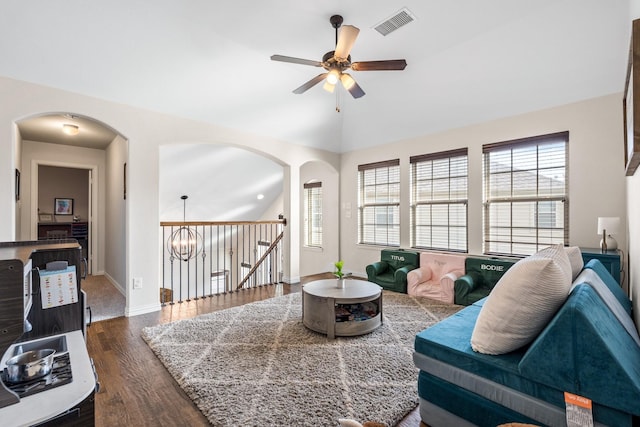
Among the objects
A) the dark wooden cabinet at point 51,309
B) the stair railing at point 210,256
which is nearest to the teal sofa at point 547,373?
the dark wooden cabinet at point 51,309

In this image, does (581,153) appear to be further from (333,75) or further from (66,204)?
(66,204)

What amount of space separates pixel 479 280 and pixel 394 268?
1.36 meters

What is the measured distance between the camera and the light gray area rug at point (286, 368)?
6.25 ft

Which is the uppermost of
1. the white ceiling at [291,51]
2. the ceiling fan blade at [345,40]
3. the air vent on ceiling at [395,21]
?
the air vent on ceiling at [395,21]

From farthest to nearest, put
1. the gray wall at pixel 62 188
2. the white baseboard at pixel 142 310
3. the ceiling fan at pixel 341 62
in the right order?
1. the gray wall at pixel 62 188
2. the white baseboard at pixel 142 310
3. the ceiling fan at pixel 341 62

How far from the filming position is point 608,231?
10.6 feet

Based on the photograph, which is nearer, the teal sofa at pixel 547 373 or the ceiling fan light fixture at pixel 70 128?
the teal sofa at pixel 547 373

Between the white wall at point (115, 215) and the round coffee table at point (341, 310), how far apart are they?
10.5 ft

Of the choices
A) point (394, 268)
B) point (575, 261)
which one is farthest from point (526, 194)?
point (575, 261)

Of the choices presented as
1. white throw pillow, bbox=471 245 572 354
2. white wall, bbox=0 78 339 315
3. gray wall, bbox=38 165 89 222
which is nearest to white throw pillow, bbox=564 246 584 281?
white throw pillow, bbox=471 245 572 354

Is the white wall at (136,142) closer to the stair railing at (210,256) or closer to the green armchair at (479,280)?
the stair railing at (210,256)

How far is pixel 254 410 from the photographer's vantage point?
1913mm

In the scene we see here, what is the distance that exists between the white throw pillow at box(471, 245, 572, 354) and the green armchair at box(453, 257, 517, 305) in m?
2.53

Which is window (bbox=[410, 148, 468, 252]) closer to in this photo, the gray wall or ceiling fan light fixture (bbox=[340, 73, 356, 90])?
ceiling fan light fixture (bbox=[340, 73, 356, 90])
